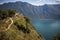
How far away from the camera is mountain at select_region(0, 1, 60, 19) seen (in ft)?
27.5

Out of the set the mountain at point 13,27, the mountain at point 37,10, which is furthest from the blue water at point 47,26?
the mountain at point 13,27

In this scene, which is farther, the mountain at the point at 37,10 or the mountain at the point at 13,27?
the mountain at the point at 37,10

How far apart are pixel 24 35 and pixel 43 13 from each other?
3916mm

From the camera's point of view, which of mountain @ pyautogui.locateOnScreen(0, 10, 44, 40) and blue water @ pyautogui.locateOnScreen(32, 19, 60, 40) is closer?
mountain @ pyautogui.locateOnScreen(0, 10, 44, 40)

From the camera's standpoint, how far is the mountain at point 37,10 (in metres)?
8.39

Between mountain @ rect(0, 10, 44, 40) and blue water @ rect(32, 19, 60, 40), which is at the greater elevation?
mountain @ rect(0, 10, 44, 40)

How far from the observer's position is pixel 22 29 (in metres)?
5.33

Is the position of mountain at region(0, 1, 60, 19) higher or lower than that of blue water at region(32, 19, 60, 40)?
higher

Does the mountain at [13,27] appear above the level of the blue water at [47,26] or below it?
above

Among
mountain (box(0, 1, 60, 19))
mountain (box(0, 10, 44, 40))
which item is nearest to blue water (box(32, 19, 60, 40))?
mountain (box(0, 1, 60, 19))

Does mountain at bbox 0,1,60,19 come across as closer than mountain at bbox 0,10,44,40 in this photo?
No

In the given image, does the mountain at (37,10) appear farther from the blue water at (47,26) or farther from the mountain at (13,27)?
the mountain at (13,27)

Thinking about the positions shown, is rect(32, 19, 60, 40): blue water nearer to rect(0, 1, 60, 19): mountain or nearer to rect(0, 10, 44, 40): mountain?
rect(0, 1, 60, 19): mountain

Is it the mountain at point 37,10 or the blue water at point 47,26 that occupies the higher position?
the mountain at point 37,10
